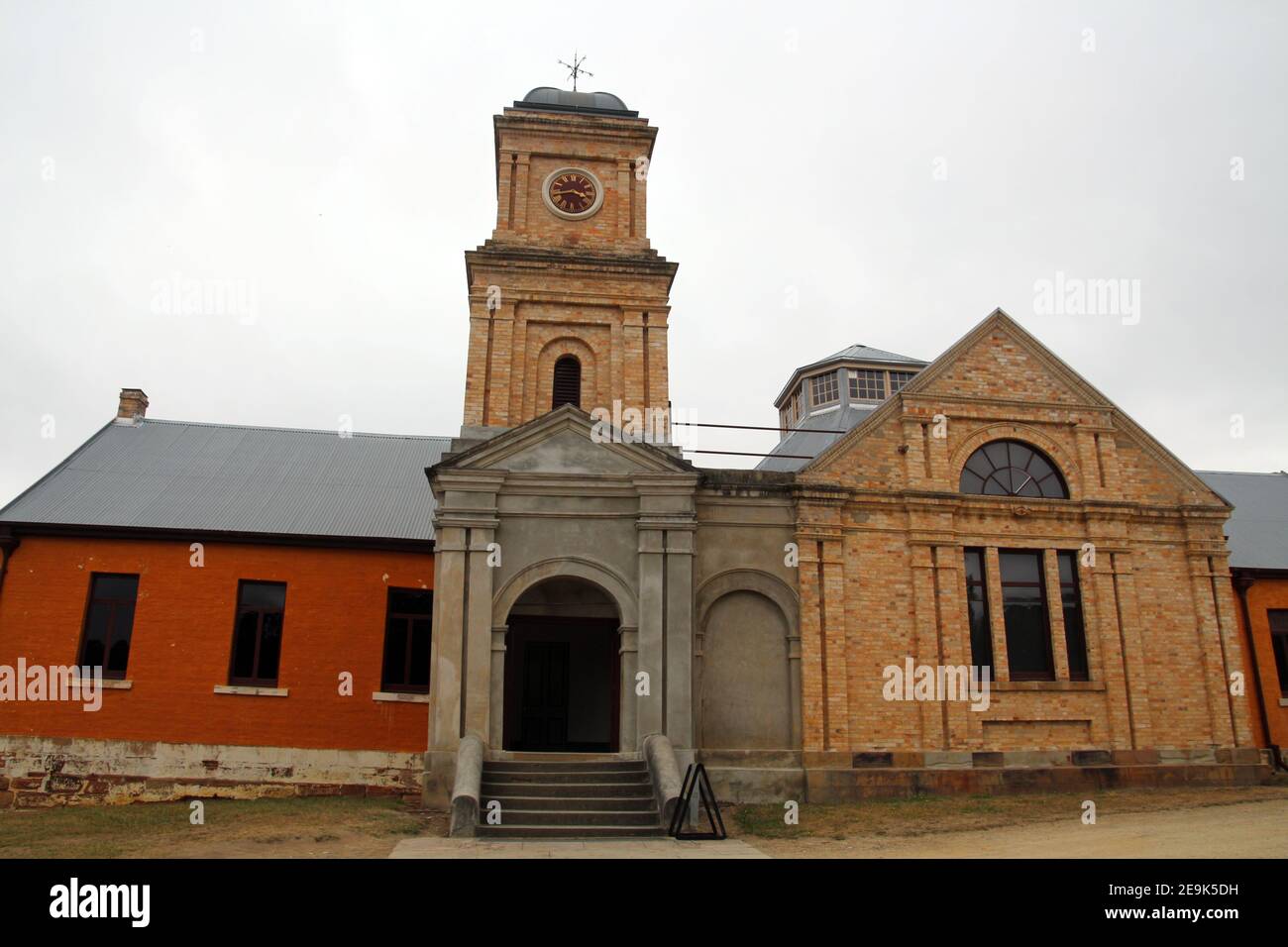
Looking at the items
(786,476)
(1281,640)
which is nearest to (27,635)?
(786,476)

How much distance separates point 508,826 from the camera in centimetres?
1362

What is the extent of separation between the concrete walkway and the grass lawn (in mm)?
514

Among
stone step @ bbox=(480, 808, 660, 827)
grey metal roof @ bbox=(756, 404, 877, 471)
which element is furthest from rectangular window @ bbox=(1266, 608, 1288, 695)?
stone step @ bbox=(480, 808, 660, 827)

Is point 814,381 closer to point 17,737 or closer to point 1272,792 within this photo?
point 1272,792

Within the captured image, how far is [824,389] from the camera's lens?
33125 millimetres

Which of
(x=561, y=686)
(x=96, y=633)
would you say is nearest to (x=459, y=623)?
(x=561, y=686)

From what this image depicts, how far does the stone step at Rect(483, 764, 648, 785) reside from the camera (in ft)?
49.0

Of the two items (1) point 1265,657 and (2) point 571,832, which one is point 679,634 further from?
(1) point 1265,657

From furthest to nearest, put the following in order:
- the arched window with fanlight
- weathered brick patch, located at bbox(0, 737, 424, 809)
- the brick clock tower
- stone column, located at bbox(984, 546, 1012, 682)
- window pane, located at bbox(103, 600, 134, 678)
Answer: window pane, located at bbox(103, 600, 134, 678) < the brick clock tower < the arched window with fanlight < weathered brick patch, located at bbox(0, 737, 424, 809) < stone column, located at bbox(984, 546, 1012, 682)

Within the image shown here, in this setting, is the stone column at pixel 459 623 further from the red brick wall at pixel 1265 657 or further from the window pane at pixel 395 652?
the red brick wall at pixel 1265 657

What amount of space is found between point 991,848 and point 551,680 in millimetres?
10644

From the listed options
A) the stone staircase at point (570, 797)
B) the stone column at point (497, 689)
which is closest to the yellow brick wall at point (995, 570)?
the stone staircase at point (570, 797)

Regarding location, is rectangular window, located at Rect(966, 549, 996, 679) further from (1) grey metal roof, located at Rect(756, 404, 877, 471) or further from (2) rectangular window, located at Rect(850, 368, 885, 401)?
(2) rectangular window, located at Rect(850, 368, 885, 401)

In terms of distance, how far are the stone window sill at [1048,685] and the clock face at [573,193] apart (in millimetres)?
13135
